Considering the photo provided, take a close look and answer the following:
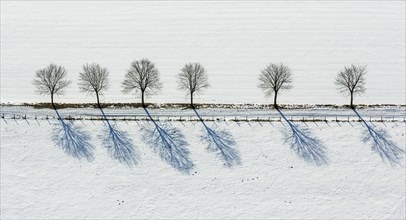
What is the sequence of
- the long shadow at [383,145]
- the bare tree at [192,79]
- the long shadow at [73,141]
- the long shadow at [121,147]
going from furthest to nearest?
the bare tree at [192,79], the long shadow at [73,141], the long shadow at [121,147], the long shadow at [383,145]

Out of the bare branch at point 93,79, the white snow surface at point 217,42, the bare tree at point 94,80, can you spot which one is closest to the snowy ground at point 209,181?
the bare tree at point 94,80

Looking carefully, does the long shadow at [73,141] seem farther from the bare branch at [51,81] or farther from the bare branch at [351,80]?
the bare branch at [351,80]

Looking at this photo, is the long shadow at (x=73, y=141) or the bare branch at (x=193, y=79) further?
the bare branch at (x=193, y=79)

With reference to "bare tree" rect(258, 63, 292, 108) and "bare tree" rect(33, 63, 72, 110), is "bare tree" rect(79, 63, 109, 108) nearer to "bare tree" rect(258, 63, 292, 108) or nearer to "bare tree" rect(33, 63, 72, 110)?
"bare tree" rect(33, 63, 72, 110)

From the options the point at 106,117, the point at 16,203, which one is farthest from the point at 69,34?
the point at 16,203

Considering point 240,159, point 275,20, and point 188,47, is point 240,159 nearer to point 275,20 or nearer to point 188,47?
point 188,47

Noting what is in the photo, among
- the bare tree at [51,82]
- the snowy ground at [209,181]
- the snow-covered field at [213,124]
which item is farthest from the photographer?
the bare tree at [51,82]
